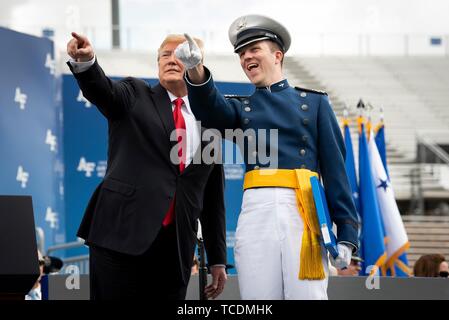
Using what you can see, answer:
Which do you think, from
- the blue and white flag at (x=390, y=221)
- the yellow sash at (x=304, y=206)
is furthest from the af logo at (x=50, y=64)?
the yellow sash at (x=304, y=206)

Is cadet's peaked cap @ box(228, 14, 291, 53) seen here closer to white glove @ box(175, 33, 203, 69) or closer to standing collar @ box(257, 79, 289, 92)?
standing collar @ box(257, 79, 289, 92)

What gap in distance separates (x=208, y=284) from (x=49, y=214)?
14.6 feet

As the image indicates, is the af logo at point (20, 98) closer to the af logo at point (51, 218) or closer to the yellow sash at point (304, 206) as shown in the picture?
the af logo at point (51, 218)

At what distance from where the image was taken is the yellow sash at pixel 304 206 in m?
3.54

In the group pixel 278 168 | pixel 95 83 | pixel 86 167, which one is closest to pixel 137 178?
pixel 95 83

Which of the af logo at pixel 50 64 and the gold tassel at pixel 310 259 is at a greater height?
the af logo at pixel 50 64

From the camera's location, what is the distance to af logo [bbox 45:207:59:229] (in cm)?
851

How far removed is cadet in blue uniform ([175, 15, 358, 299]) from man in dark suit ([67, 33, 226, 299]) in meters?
0.28

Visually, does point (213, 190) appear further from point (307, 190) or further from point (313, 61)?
point (313, 61)

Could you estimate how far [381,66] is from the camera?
21.1 metres

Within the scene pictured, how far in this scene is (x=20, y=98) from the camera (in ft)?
26.5

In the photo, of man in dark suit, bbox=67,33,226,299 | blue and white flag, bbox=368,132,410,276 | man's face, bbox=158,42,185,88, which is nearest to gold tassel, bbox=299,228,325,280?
man in dark suit, bbox=67,33,226,299

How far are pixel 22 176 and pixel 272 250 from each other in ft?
15.7

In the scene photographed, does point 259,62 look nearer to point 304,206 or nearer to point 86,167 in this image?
point 304,206
